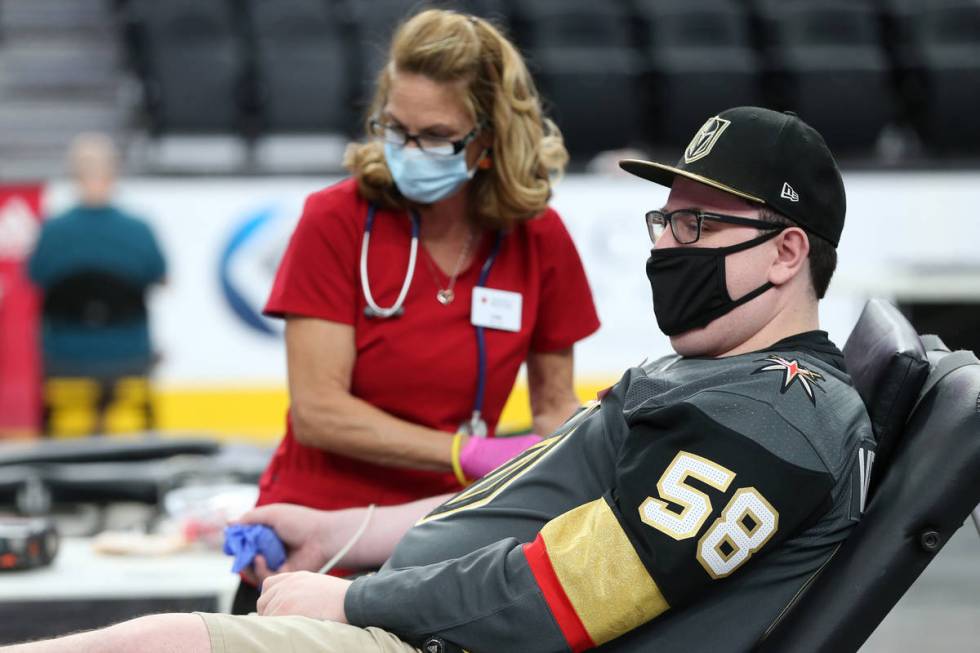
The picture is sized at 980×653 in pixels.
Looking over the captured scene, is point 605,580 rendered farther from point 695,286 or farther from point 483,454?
point 483,454

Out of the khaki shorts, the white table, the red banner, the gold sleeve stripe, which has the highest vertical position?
the gold sleeve stripe

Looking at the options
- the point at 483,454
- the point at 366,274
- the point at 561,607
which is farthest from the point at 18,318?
the point at 561,607

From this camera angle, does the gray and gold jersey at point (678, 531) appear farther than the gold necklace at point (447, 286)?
No

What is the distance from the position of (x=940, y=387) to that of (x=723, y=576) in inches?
15.7

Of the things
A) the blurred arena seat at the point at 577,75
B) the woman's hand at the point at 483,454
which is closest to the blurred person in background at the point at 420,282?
the woman's hand at the point at 483,454

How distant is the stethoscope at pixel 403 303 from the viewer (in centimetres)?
211

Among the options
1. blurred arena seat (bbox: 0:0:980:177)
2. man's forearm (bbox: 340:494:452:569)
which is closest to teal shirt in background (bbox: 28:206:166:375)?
blurred arena seat (bbox: 0:0:980:177)

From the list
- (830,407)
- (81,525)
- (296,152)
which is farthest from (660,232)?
→ (296,152)

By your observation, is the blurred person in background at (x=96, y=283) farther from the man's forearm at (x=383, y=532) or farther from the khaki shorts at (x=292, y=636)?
the khaki shorts at (x=292, y=636)

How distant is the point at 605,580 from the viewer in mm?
1524

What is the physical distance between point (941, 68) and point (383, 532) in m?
6.43

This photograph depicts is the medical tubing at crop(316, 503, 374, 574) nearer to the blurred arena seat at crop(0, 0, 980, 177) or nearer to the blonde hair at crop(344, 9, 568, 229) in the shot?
the blonde hair at crop(344, 9, 568, 229)

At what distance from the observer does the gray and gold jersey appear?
1.50 meters

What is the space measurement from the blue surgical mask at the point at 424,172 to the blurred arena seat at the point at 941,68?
19.8 ft
